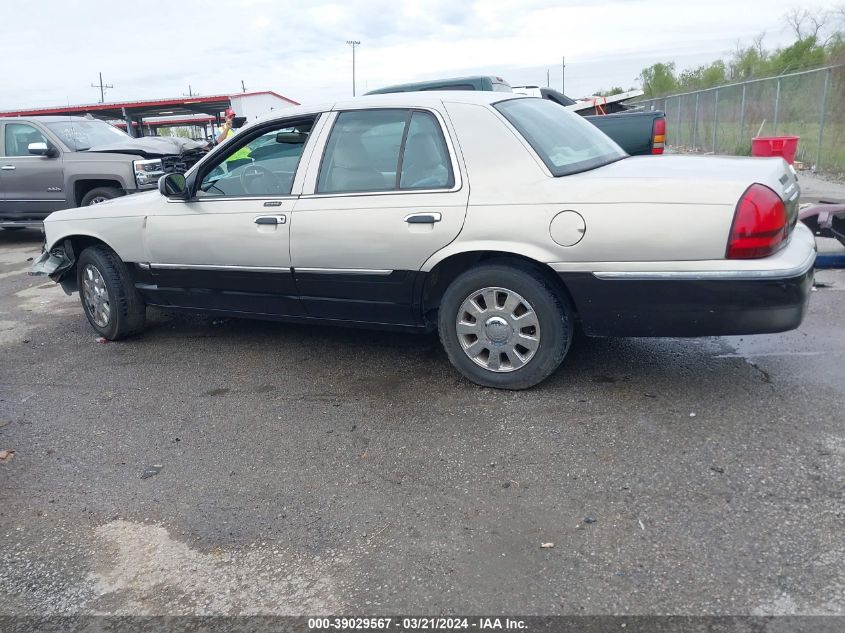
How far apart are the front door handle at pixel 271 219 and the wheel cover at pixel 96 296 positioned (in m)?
1.64

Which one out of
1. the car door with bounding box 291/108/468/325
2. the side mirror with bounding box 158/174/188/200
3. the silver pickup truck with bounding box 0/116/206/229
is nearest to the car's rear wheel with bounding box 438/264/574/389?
the car door with bounding box 291/108/468/325

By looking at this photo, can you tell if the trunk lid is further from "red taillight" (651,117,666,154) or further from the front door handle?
"red taillight" (651,117,666,154)

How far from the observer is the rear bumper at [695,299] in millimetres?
3482

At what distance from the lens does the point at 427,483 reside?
3305 mm

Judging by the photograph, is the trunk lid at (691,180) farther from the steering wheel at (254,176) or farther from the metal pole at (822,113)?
the metal pole at (822,113)

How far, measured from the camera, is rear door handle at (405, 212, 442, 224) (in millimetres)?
Answer: 4066

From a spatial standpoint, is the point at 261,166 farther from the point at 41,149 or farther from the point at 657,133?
the point at 41,149

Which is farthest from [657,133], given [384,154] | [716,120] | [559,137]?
[716,120]

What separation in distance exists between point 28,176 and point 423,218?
8752mm

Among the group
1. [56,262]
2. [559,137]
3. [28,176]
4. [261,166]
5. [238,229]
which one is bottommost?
[56,262]

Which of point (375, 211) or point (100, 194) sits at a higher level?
point (375, 211)

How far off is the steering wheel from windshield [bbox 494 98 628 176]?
5.06 ft

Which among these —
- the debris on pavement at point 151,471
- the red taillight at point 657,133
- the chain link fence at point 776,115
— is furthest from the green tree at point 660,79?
the debris on pavement at point 151,471

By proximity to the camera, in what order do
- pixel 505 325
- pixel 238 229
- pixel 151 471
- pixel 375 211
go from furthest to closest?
pixel 238 229, pixel 375 211, pixel 505 325, pixel 151 471
